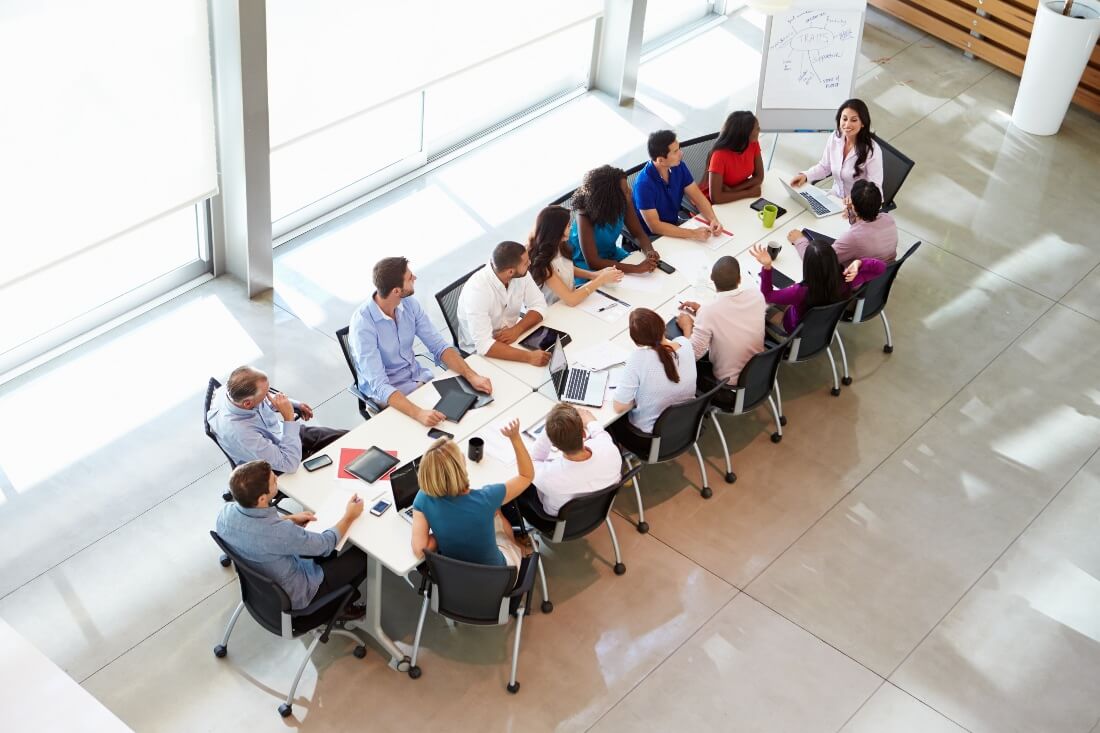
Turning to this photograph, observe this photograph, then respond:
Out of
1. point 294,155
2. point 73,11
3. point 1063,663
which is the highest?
point 73,11

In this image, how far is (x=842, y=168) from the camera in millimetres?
7695

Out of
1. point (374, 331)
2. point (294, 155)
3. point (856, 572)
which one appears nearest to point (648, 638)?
point (856, 572)

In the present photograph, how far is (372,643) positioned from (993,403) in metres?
4.21

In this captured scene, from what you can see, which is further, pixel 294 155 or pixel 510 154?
pixel 510 154

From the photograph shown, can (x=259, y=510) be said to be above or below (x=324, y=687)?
above

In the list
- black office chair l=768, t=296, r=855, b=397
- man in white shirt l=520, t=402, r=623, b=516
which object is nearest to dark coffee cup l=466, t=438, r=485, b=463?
man in white shirt l=520, t=402, r=623, b=516

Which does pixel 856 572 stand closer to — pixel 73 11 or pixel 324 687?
pixel 324 687

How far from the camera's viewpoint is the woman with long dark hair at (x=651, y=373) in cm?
559

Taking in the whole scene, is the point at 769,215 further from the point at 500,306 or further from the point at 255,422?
the point at 255,422

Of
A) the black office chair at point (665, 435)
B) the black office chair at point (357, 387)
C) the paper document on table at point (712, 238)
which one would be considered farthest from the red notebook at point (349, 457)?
the paper document on table at point (712, 238)

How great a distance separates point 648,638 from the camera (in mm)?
5648

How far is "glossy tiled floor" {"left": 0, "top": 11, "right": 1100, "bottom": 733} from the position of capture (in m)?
5.35

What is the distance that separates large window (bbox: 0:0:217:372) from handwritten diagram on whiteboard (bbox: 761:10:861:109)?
4.08 meters

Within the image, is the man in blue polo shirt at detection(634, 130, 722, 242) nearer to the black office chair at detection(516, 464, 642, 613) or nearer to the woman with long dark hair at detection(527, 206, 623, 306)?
the woman with long dark hair at detection(527, 206, 623, 306)
